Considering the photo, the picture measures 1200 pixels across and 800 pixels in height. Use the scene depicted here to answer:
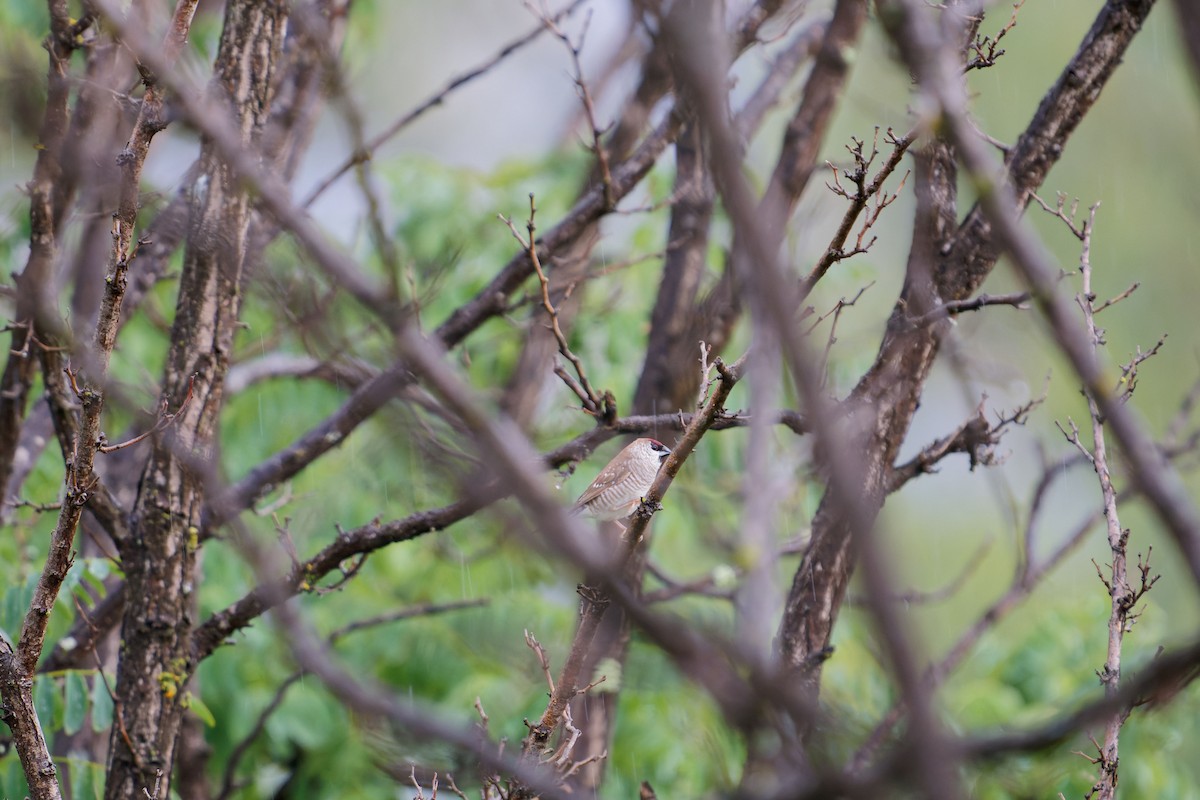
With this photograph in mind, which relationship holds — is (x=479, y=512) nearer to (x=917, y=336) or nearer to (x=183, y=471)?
(x=183, y=471)

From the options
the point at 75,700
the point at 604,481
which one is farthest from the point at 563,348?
the point at 75,700

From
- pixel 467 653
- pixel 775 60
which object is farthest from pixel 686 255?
pixel 467 653

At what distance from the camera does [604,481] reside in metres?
4.54

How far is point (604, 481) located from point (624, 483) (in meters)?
0.14

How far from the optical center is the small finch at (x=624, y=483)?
14.5ft

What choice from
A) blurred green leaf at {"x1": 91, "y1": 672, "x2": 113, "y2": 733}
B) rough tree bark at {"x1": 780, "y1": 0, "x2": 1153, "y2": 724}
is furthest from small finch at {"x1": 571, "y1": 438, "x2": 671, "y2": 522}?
blurred green leaf at {"x1": 91, "y1": 672, "x2": 113, "y2": 733}

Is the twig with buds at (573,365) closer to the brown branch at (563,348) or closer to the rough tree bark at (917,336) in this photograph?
the brown branch at (563,348)

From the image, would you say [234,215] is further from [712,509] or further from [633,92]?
[712,509]

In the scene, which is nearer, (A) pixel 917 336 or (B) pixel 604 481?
(A) pixel 917 336

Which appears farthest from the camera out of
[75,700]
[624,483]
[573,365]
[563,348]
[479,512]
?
[624,483]

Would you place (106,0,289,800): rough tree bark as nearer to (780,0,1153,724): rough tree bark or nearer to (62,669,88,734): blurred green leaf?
(62,669,88,734): blurred green leaf

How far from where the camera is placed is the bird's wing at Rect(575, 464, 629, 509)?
14.6ft

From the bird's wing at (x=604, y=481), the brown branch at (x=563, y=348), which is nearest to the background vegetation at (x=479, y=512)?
the bird's wing at (x=604, y=481)

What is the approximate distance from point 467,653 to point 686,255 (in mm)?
2302
